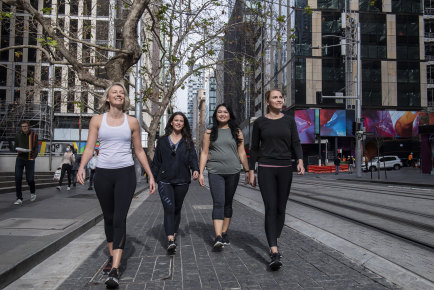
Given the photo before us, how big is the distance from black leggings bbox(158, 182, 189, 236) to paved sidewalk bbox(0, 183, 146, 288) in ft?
4.52

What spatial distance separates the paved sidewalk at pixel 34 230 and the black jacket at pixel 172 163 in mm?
1526

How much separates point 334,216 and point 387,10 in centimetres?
4212

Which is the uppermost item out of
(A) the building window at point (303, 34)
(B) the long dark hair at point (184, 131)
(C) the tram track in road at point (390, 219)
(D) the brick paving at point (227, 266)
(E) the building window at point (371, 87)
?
(A) the building window at point (303, 34)

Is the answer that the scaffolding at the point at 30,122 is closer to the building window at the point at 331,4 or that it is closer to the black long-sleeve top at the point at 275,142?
the building window at the point at 331,4

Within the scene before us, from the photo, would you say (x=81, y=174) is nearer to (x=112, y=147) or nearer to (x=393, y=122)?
(x=112, y=147)

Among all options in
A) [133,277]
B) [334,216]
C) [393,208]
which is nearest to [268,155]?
[133,277]

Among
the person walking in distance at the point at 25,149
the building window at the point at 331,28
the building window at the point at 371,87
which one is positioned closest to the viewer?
the person walking in distance at the point at 25,149

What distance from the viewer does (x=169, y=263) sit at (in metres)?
4.07

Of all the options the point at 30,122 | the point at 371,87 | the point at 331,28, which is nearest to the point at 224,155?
the point at 30,122

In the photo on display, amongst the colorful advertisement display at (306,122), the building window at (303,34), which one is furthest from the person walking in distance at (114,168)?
the building window at (303,34)

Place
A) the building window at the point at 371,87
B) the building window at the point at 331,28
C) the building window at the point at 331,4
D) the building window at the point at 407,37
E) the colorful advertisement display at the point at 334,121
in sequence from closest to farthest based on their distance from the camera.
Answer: the colorful advertisement display at the point at 334,121, the building window at the point at 331,4, the building window at the point at 331,28, the building window at the point at 371,87, the building window at the point at 407,37

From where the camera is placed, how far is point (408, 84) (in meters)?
42.7

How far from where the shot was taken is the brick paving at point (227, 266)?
132 inches

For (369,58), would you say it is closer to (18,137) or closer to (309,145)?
(309,145)
